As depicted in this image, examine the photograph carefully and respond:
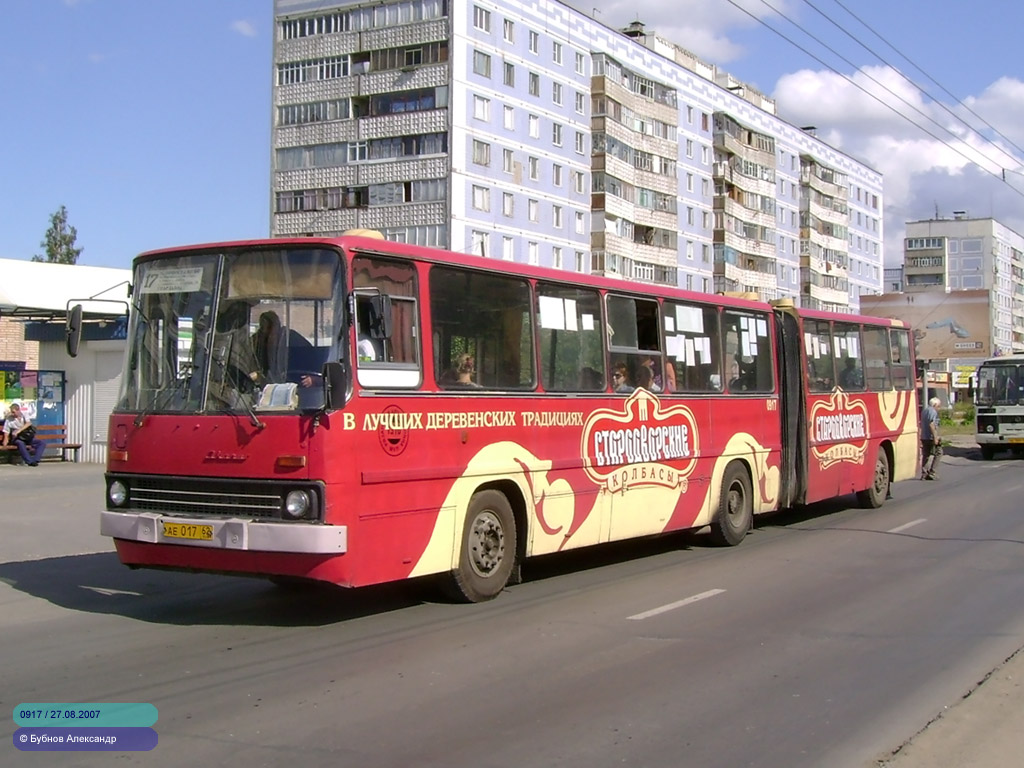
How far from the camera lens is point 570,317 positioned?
11.6 meters

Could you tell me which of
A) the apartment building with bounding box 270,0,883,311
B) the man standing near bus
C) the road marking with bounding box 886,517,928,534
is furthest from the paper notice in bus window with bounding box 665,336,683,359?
the apartment building with bounding box 270,0,883,311

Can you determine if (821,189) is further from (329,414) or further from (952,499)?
(329,414)

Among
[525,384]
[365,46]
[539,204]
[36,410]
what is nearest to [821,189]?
[539,204]

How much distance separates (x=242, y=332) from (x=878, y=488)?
1331 cm

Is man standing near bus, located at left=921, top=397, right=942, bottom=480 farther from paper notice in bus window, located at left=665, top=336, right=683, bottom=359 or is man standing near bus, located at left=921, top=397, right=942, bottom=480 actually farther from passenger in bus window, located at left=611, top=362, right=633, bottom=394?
passenger in bus window, located at left=611, top=362, right=633, bottom=394

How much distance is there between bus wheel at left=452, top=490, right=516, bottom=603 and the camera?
9961mm

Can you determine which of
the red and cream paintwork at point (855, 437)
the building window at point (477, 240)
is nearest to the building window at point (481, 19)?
the building window at point (477, 240)

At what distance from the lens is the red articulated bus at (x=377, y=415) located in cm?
868

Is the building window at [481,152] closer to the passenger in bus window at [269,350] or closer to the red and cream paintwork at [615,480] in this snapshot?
the red and cream paintwork at [615,480]

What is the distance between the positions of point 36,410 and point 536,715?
2474 centimetres

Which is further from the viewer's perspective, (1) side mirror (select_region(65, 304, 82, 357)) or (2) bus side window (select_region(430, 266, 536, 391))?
(1) side mirror (select_region(65, 304, 82, 357))

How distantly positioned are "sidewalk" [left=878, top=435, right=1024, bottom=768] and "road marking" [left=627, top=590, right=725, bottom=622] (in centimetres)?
295

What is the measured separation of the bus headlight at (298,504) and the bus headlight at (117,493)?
5.59 ft

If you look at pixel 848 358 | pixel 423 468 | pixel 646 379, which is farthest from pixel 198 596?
pixel 848 358
